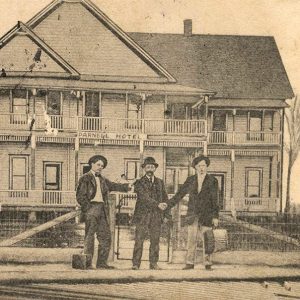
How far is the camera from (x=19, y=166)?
7715 millimetres

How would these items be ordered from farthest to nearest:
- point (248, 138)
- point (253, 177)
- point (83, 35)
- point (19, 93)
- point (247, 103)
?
point (247, 103), point (248, 138), point (253, 177), point (83, 35), point (19, 93)

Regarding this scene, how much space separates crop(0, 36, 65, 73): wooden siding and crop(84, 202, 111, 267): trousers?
1.45 metres

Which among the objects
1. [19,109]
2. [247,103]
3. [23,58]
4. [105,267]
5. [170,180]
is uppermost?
[23,58]

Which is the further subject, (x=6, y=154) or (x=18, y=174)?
(x=6, y=154)

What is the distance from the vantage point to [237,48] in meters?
9.09

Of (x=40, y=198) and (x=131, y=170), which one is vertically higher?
(x=131, y=170)

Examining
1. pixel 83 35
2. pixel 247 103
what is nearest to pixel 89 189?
pixel 83 35

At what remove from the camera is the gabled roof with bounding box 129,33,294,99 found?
840 centimetres

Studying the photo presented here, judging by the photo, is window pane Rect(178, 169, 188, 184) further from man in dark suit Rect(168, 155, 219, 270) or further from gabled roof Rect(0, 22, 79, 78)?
gabled roof Rect(0, 22, 79, 78)

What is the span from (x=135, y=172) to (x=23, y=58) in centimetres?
157

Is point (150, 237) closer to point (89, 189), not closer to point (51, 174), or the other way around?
point (89, 189)

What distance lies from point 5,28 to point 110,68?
122cm

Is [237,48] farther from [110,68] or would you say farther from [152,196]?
[152,196]

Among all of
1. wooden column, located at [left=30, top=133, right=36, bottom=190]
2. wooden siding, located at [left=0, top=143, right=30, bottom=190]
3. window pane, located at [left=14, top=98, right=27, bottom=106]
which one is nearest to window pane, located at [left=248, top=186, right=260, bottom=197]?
wooden column, located at [left=30, top=133, right=36, bottom=190]
